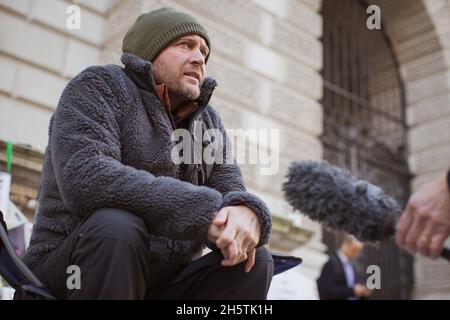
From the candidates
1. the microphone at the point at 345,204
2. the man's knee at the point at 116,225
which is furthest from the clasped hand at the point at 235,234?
the microphone at the point at 345,204

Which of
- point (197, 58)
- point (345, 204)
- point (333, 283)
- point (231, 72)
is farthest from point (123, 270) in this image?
point (333, 283)

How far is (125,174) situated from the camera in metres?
1.49

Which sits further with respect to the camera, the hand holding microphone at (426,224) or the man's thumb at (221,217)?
the man's thumb at (221,217)

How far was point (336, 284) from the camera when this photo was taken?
5.43 meters

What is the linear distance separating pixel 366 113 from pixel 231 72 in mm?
3873

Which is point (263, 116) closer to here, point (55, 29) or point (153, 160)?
point (55, 29)

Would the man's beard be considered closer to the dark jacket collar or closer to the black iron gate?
the dark jacket collar

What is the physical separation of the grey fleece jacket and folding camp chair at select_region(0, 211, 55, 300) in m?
0.10

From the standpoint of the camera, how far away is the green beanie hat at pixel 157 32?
199 centimetres

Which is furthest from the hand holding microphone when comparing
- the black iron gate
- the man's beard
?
the black iron gate

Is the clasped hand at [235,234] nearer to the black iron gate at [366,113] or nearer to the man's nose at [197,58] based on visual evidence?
the man's nose at [197,58]

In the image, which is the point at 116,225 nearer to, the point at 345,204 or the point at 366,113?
the point at 345,204

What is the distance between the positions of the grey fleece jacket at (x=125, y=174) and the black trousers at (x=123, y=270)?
5cm
